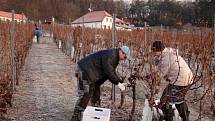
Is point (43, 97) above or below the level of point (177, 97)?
below

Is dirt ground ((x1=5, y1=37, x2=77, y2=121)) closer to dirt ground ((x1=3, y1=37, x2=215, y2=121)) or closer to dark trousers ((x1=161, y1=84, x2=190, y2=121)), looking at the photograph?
dirt ground ((x1=3, y1=37, x2=215, y2=121))

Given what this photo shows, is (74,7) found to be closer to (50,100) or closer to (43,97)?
(43,97)

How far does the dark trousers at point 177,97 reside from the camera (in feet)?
16.3

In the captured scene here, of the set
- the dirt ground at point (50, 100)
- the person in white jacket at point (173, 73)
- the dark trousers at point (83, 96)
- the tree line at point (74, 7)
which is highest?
the tree line at point (74, 7)

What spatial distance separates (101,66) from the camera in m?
5.59

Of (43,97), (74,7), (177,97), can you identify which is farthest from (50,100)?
(74,7)

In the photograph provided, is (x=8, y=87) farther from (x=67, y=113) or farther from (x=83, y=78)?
(x=83, y=78)

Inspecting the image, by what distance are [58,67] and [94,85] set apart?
7.84m

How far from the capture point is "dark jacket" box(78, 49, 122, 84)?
543cm

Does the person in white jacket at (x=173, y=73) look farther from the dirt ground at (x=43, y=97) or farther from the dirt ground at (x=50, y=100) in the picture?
the dirt ground at (x=43, y=97)

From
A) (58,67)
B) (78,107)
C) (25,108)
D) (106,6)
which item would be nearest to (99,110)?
(78,107)

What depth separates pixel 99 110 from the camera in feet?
17.0

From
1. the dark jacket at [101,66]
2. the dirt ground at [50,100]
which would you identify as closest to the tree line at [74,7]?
the dirt ground at [50,100]

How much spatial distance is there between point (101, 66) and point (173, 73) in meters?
1.07
